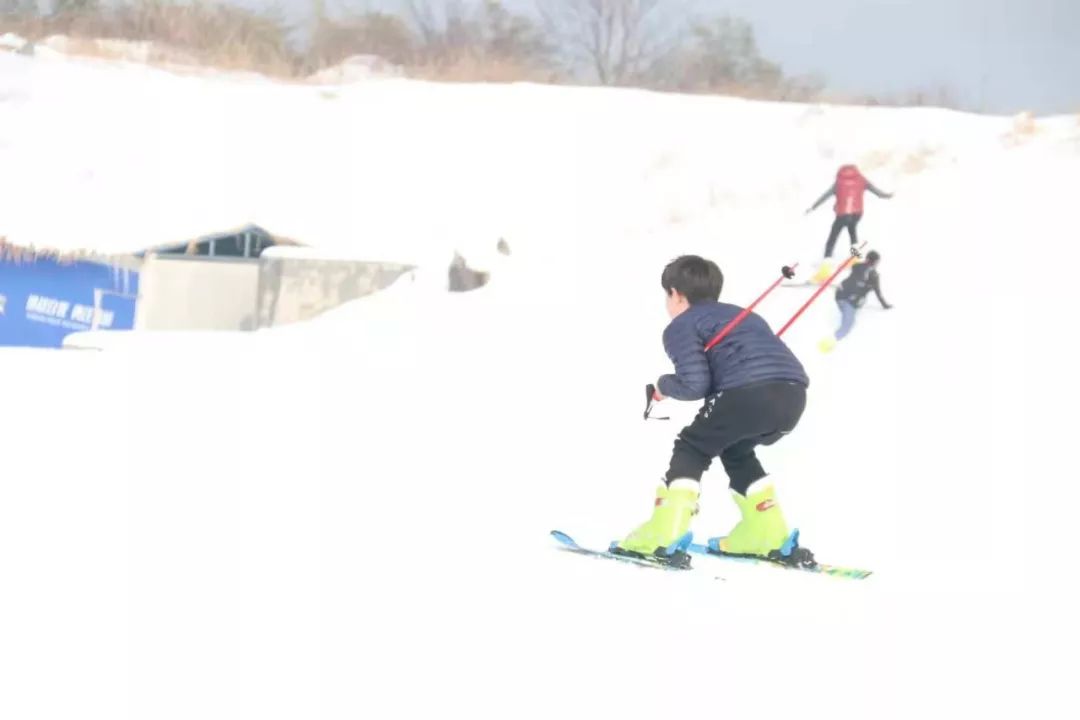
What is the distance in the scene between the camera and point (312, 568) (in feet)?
12.3

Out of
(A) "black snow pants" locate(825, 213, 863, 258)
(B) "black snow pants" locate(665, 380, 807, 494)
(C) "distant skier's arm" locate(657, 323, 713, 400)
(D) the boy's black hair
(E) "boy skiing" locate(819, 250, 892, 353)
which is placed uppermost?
(A) "black snow pants" locate(825, 213, 863, 258)

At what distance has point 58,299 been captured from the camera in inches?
524

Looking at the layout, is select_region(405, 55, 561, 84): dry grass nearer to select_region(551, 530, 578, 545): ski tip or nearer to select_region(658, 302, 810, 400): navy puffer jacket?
select_region(551, 530, 578, 545): ski tip

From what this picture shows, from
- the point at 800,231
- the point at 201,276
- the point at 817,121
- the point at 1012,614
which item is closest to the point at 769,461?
the point at 1012,614

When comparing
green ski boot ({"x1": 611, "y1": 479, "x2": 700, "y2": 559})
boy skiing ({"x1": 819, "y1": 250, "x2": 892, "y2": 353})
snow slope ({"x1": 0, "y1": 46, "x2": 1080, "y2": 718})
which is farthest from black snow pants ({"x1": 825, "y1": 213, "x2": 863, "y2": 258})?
green ski boot ({"x1": 611, "y1": 479, "x2": 700, "y2": 559})

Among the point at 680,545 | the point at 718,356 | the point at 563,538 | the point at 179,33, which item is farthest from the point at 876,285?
the point at 179,33

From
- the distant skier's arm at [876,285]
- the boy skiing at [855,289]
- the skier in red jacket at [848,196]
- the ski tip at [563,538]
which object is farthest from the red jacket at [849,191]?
the ski tip at [563,538]

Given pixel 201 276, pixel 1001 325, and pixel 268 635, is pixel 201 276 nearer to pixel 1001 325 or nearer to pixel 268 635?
pixel 1001 325

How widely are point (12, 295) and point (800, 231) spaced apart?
330 inches

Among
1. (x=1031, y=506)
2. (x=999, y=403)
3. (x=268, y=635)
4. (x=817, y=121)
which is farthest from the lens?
(x=817, y=121)

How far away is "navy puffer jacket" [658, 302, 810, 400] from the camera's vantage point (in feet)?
12.1

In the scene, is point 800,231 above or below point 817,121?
below

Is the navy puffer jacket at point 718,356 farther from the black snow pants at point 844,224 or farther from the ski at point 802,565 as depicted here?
the black snow pants at point 844,224

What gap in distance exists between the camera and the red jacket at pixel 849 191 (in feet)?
35.8
